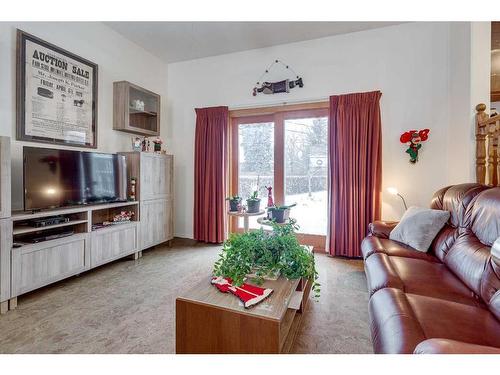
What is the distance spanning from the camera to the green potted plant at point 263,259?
155 cm

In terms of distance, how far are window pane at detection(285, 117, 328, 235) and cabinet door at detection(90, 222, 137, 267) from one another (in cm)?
210

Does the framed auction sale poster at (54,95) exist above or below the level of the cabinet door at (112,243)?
above

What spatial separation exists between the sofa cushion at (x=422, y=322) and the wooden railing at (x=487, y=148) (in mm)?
1811

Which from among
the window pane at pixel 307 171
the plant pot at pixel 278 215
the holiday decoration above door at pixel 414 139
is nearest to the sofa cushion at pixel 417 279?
the plant pot at pixel 278 215

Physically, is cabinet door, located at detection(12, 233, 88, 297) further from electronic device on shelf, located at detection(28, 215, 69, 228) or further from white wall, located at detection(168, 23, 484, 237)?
white wall, located at detection(168, 23, 484, 237)

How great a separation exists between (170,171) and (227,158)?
85 cm

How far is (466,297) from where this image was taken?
54.3 inches

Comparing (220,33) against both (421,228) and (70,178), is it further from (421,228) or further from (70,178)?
(421,228)

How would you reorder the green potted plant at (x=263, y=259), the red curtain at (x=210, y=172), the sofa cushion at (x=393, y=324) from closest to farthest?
the sofa cushion at (x=393, y=324), the green potted plant at (x=263, y=259), the red curtain at (x=210, y=172)

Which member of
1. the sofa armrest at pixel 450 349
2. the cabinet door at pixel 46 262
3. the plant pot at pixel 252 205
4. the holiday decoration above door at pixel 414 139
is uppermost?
the holiday decoration above door at pixel 414 139

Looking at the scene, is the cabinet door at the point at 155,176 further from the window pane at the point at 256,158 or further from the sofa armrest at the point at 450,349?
the sofa armrest at the point at 450,349

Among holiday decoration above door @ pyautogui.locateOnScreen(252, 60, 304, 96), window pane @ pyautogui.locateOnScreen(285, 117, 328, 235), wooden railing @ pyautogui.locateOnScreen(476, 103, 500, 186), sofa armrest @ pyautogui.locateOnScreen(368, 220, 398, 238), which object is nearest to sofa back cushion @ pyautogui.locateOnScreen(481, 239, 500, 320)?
sofa armrest @ pyautogui.locateOnScreen(368, 220, 398, 238)

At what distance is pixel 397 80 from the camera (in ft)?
10.2
